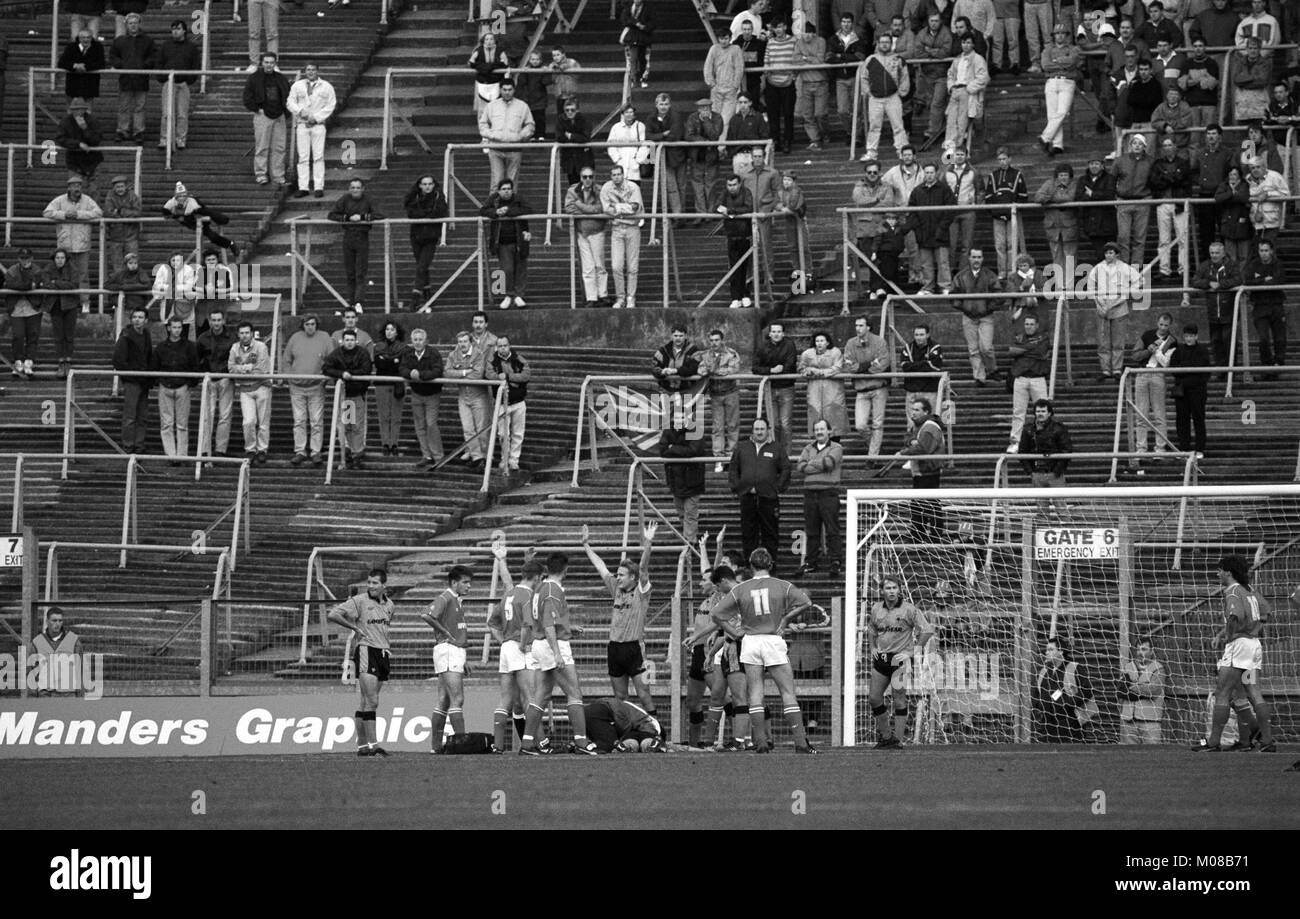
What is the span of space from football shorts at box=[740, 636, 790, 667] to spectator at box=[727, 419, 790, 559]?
4541 mm

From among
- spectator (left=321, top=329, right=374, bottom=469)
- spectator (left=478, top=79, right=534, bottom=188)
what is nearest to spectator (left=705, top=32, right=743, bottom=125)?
spectator (left=478, top=79, right=534, bottom=188)

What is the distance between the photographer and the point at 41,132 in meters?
38.4

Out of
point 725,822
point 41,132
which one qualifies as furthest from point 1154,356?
point 41,132

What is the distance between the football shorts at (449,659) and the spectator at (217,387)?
7.84m

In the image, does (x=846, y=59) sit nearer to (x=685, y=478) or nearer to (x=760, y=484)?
(x=685, y=478)

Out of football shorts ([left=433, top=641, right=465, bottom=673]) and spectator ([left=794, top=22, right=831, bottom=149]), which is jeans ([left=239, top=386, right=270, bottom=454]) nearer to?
football shorts ([left=433, top=641, right=465, bottom=673])

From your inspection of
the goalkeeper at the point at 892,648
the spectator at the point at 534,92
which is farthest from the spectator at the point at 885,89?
the goalkeeper at the point at 892,648

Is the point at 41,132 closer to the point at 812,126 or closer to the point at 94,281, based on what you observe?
the point at 94,281

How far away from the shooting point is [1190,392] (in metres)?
28.0

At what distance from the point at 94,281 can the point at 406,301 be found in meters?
4.77

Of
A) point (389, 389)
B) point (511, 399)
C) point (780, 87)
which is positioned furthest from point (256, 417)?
point (780, 87)

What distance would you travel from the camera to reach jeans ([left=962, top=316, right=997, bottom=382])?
2994 centimetres
